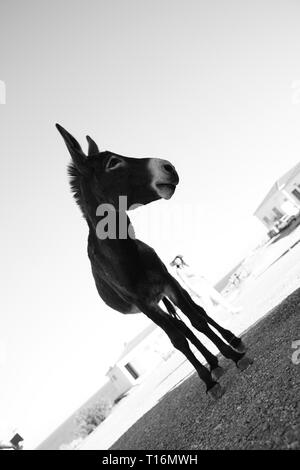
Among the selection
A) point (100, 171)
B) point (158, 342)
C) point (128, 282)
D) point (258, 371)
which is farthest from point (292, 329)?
point (158, 342)

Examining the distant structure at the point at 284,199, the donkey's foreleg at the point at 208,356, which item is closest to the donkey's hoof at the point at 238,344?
the donkey's foreleg at the point at 208,356

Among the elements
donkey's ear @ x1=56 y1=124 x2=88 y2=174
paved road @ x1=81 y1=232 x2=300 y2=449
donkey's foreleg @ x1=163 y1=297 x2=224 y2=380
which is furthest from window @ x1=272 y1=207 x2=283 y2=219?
donkey's ear @ x1=56 y1=124 x2=88 y2=174

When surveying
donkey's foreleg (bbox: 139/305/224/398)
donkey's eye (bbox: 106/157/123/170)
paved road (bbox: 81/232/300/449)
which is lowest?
paved road (bbox: 81/232/300/449)

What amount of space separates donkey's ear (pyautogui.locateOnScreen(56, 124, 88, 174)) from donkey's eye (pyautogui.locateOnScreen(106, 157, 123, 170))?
319mm

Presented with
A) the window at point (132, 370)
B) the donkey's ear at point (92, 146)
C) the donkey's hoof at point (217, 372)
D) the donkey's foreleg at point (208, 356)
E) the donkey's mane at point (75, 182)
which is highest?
the donkey's ear at point (92, 146)

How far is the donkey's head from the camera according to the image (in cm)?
377

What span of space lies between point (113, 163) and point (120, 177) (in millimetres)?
253

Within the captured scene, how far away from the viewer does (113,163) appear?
4.13 m

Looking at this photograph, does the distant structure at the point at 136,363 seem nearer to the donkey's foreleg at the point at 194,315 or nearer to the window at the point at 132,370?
the window at the point at 132,370

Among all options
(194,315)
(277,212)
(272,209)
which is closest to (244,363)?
(194,315)

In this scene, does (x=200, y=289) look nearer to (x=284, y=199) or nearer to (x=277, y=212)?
(x=284, y=199)

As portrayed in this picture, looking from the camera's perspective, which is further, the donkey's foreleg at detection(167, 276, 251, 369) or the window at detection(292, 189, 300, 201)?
the window at detection(292, 189, 300, 201)

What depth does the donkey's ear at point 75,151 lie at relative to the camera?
399cm

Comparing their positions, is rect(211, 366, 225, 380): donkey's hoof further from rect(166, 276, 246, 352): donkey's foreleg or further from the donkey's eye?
the donkey's eye
